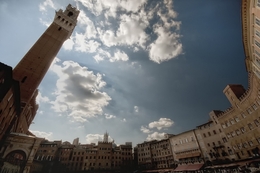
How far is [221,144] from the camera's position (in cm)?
3706

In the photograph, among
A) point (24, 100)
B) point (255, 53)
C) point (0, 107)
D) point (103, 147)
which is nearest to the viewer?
point (0, 107)

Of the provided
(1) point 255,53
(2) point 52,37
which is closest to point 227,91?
(1) point 255,53

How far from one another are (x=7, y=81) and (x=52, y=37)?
22303 mm

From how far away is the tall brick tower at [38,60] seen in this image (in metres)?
28.2

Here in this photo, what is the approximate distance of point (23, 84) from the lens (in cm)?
2803

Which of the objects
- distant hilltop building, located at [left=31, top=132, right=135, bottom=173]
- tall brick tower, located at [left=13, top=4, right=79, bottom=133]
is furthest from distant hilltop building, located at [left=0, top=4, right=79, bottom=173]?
distant hilltop building, located at [left=31, top=132, right=135, bottom=173]

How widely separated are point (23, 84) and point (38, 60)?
21.2ft

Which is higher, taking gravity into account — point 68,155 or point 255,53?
point 255,53

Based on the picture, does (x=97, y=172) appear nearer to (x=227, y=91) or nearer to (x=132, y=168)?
(x=132, y=168)

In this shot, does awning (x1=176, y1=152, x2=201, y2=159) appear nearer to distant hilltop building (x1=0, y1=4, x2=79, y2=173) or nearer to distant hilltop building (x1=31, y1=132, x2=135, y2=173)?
distant hilltop building (x1=31, y1=132, x2=135, y2=173)

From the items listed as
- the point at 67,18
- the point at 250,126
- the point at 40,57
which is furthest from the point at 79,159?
the point at 250,126

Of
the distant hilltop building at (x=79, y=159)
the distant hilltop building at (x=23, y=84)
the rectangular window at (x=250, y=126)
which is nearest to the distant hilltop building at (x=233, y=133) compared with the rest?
the rectangular window at (x=250, y=126)

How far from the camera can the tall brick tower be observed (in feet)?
92.4

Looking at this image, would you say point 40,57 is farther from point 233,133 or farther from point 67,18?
point 233,133
